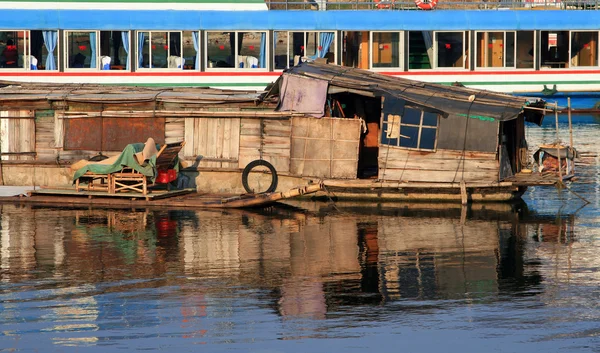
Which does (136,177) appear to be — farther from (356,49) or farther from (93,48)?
(356,49)

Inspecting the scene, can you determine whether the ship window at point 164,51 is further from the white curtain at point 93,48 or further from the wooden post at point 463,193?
the wooden post at point 463,193

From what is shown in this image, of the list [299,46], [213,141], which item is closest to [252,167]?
[213,141]

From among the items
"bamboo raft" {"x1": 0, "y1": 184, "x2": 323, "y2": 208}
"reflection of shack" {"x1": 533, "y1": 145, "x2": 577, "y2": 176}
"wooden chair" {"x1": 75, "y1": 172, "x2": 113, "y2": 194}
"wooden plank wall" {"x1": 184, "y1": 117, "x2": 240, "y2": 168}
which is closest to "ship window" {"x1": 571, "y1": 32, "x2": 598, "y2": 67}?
"reflection of shack" {"x1": 533, "y1": 145, "x2": 577, "y2": 176}

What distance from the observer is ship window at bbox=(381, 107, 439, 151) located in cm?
2098

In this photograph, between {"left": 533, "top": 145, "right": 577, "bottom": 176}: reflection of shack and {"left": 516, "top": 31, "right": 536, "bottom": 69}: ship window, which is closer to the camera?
{"left": 533, "top": 145, "right": 577, "bottom": 176}: reflection of shack

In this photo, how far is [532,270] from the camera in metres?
15.5

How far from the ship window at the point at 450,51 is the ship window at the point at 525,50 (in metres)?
2.21

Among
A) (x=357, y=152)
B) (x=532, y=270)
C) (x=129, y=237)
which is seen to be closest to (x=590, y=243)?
(x=532, y=270)

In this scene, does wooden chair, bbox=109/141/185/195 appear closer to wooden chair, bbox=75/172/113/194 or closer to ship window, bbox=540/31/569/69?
wooden chair, bbox=75/172/113/194

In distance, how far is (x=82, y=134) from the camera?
2273 centimetres

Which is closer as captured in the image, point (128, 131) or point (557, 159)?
point (557, 159)

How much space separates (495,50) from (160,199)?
21.8 metres

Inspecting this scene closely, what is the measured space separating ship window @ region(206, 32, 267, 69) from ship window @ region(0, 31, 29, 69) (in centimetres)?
701

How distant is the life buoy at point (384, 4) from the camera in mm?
40312
